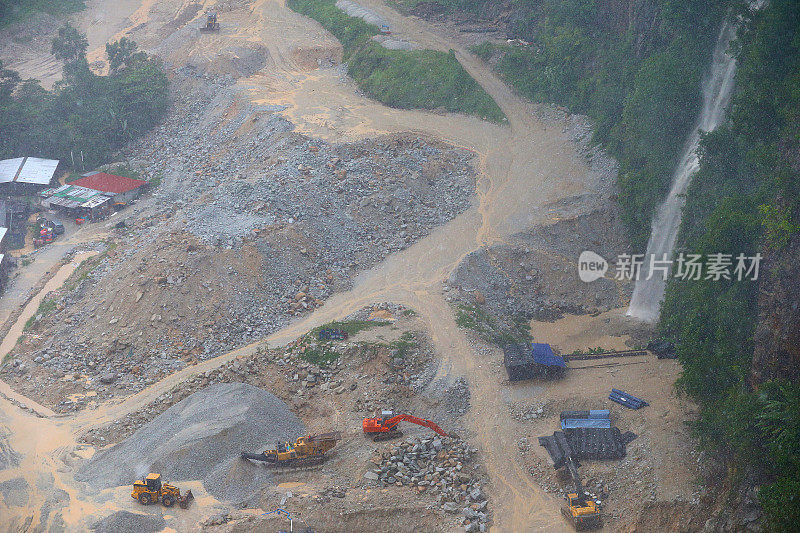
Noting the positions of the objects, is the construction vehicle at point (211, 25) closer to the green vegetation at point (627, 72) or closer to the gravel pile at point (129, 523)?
the green vegetation at point (627, 72)

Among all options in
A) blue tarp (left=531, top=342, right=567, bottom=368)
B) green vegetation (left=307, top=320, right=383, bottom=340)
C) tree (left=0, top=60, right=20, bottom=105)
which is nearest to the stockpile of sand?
green vegetation (left=307, top=320, right=383, bottom=340)

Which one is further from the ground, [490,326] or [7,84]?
[490,326]

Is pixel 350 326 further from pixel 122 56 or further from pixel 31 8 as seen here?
pixel 31 8

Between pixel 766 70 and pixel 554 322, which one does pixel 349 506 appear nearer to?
pixel 554 322

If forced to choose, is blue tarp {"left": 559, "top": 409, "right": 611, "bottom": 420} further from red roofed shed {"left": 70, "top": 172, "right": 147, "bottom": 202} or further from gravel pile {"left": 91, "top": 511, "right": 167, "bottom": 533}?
red roofed shed {"left": 70, "top": 172, "right": 147, "bottom": 202}

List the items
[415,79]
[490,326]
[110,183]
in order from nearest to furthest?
[490,326] < [110,183] < [415,79]

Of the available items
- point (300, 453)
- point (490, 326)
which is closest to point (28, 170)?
point (490, 326)

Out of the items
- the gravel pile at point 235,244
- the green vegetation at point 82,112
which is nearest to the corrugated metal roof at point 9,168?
the green vegetation at point 82,112

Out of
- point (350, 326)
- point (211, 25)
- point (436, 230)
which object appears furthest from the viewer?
point (211, 25)
